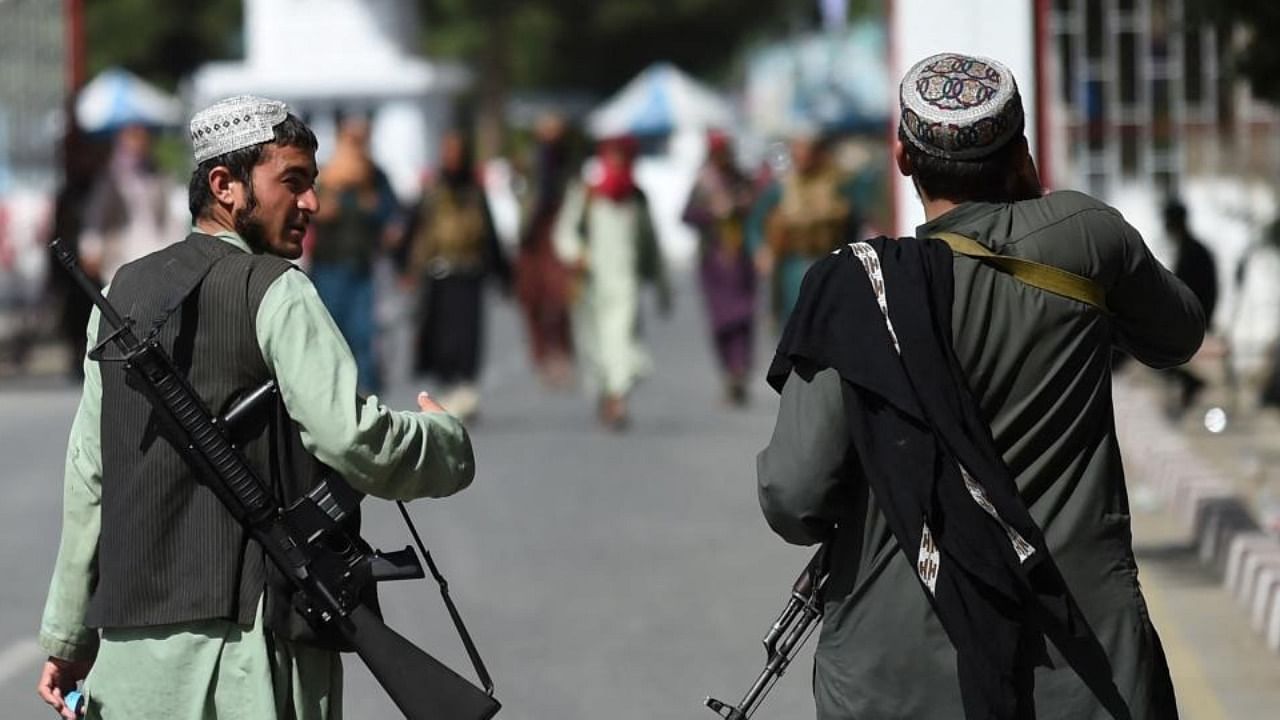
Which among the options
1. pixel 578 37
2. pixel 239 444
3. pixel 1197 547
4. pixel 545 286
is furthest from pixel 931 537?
pixel 578 37

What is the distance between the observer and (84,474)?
4457 millimetres

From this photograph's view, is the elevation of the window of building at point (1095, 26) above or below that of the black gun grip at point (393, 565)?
below

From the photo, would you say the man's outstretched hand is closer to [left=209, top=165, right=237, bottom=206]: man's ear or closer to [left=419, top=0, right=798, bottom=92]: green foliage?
[left=209, top=165, right=237, bottom=206]: man's ear

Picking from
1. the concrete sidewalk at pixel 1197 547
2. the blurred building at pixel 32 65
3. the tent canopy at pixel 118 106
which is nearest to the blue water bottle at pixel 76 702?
the concrete sidewalk at pixel 1197 547

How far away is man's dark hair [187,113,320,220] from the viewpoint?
433cm

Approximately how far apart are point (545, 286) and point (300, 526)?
57.0ft

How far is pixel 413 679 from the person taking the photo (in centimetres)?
432

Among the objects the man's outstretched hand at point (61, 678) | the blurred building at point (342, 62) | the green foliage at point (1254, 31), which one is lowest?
the blurred building at point (342, 62)

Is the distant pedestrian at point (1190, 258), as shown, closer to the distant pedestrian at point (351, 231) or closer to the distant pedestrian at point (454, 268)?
the distant pedestrian at point (454, 268)

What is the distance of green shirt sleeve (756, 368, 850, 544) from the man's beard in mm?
876

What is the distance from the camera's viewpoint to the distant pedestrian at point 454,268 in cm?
1780

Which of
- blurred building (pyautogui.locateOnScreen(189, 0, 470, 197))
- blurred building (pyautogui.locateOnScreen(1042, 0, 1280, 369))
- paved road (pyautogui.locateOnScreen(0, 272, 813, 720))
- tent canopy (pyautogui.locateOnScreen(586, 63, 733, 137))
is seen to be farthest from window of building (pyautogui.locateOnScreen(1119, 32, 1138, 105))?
blurred building (pyautogui.locateOnScreen(189, 0, 470, 197))

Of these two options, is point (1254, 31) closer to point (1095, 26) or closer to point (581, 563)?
point (581, 563)

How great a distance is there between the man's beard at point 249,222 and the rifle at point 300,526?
0.24 metres
